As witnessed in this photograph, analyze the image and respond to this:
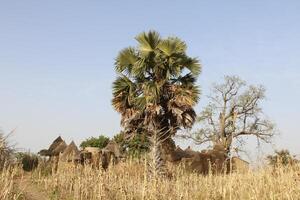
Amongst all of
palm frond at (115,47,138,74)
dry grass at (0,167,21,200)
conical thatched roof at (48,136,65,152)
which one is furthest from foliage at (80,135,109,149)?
dry grass at (0,167,21,200)

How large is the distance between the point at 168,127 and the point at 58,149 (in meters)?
13.3

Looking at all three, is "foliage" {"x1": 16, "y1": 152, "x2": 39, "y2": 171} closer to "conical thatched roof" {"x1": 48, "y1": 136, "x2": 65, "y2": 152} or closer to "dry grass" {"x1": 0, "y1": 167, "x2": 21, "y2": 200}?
"conical thatched roof" {"x1": 48, "y1": 136, "x2": 65, "y2": 152}

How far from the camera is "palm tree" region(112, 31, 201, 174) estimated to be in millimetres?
17781

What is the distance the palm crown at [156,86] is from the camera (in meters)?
17.9

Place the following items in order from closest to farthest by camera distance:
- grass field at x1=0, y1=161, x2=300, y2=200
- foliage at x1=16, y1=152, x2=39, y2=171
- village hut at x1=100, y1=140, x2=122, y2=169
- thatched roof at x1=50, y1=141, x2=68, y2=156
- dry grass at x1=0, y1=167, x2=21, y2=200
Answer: dry grass at x1=0, y1=167, x2=21, y2=200 → grass field at x1=0, y1=161, x2=300, y2=200 → village hut at x1=100, y1=140, x2=122, y2=169 → foliage at x1=16, y1=152, x2=39, y2=171 → thatched roof at x1=50, y1=141, x2=68, y2=156

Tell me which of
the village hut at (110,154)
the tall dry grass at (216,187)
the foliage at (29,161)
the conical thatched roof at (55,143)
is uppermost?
the conical thatched roof at (55,143)

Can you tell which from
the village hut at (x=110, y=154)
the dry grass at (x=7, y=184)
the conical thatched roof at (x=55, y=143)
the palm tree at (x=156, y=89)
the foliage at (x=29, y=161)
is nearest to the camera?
the dry grass at (x=7, y=184)

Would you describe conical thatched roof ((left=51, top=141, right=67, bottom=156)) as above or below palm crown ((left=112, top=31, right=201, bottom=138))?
below

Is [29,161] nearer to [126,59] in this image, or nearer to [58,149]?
[58,149]

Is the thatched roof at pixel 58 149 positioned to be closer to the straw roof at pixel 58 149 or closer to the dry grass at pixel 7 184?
the straw roof at pixel 58 149

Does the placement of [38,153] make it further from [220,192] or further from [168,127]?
[220,192]

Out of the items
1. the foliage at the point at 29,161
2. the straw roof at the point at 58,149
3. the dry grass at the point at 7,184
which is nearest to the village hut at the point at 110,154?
the straw roof at the point at 58,149

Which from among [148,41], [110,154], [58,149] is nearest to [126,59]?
[148,41]

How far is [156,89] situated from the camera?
58.4ft
